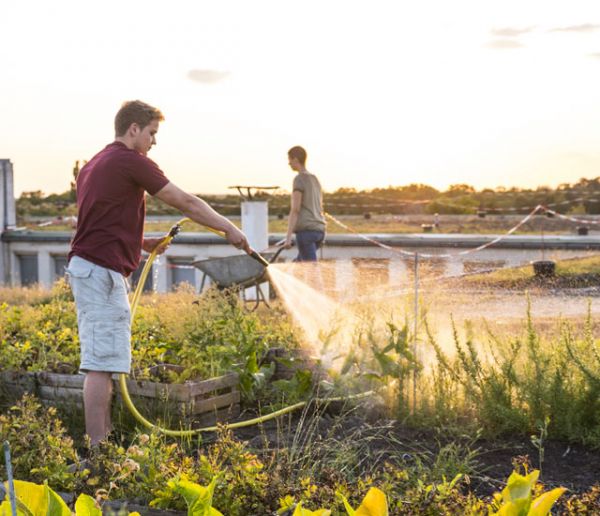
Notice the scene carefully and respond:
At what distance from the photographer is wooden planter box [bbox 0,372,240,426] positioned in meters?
5.30

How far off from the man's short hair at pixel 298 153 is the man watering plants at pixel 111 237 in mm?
4399

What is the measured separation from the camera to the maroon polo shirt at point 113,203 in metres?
4.82

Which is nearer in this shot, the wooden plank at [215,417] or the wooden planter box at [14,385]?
the wooden plank at [215,417]

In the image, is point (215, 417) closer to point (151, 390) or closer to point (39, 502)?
point (151, 390)

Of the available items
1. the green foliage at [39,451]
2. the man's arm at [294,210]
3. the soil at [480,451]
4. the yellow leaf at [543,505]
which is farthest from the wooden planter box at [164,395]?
the man's arm at [294,210]

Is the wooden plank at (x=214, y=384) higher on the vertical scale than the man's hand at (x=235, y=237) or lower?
lower

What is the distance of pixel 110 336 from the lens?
4.89 meters

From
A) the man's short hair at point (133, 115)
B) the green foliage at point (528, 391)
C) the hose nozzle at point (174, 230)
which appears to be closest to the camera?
the green foliage at point (528, 391)

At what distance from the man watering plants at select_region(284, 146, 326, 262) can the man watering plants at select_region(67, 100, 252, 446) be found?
4.35 meters

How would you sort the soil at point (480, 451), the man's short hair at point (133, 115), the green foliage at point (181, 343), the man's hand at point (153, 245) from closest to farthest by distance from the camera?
1. the soil at point (480, 451)
2. the man's short hair at point (133, 115)
3. the man's hand at point (153, 245)
4. the green foliage at point (181, 343)

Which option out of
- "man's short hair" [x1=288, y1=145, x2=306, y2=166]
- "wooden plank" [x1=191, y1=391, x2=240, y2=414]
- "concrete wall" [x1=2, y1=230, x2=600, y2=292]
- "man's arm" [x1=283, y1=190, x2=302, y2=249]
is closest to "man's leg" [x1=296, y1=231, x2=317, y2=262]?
"man's arm" [x1=283, y1=190, x2=302, y2=249]

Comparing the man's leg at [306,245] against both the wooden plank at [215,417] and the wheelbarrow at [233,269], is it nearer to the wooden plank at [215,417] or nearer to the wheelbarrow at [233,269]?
the wheelbarrow at [233,269]

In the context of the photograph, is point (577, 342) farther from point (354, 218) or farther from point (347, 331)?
point (354, 218)

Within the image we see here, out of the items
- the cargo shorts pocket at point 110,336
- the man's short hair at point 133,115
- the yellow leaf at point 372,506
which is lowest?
the yellow leaf at point 372,506
